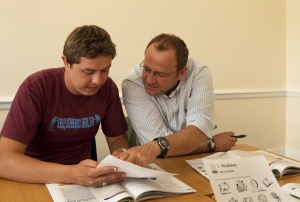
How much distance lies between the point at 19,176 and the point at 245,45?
2.57m

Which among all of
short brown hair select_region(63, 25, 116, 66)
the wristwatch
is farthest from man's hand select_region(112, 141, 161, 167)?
short brown hair select_region(63, 25, 116, 66)

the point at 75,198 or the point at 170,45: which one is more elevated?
the point at 170,45

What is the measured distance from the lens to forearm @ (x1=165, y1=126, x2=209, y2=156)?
147 cm

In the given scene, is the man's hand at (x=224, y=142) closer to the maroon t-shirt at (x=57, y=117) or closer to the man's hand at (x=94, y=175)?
the maroon t-shirt at (x=57, y=117)

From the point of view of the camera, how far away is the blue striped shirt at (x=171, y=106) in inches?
64.7

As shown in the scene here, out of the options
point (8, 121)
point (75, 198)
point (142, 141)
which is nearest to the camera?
point (75, 198)

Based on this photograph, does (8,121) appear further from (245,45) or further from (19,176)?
(245,45)

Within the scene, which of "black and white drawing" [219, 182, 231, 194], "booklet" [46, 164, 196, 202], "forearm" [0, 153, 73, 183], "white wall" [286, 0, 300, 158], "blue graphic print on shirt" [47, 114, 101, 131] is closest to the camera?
"black and white drawing" [219, 182, 231, 194]

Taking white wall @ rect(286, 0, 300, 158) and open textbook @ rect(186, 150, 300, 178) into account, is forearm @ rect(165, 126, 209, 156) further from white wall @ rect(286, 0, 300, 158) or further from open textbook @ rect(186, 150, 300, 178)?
white wall @ rect(286, 0, 300, 158)

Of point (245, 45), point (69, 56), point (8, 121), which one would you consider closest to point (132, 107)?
point (69, 56)

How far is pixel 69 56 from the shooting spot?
4.33 feet

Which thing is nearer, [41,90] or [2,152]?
[2,152]

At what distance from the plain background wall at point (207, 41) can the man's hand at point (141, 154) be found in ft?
4.15

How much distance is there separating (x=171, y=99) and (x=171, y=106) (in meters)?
0.04
